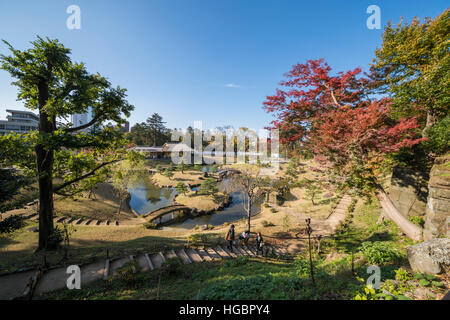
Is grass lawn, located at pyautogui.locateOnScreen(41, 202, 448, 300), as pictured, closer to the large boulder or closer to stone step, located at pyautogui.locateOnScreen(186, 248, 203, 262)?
the large boulder

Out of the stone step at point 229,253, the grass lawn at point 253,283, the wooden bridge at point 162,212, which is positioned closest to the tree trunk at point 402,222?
the grass lawn at point 253,283

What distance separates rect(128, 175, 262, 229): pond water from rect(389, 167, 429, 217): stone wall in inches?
434

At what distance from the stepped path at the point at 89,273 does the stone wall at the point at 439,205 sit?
5.37m

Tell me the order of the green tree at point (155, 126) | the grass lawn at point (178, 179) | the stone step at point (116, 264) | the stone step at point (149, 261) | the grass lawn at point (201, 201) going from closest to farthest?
the stone step at point (116, 264)
the stone step at point (149, 261)
the grass lawn at point (201, 201)
the grass lawn at point (178, 179)
the green tree at point (155, 126)

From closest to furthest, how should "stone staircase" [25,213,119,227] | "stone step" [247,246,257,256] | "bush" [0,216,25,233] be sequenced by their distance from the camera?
"bush" [0,216,25,233], "stone step" [247,246,257,256], "stone staircase" [25,213,119,227]

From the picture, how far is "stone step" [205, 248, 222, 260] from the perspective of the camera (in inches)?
271

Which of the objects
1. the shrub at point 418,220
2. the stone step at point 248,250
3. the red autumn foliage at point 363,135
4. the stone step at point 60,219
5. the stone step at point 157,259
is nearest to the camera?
the red autumn foliage at point 363,135

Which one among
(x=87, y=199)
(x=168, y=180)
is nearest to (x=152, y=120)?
(x=168, y=180)

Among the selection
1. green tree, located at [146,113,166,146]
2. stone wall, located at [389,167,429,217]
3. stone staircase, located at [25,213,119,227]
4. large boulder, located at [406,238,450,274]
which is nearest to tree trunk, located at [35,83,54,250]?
stone staircase, located at [25,213,119,227]

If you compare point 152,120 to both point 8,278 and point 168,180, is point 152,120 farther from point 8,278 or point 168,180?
point 8,278

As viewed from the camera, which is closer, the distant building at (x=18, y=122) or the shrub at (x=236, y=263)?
the shrub at (x=236, y=263)

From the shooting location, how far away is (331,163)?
19.8 feet

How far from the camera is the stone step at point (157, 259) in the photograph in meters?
5.99

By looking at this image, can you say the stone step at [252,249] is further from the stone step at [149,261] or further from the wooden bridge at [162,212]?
the wooden bridge at [162,212]
